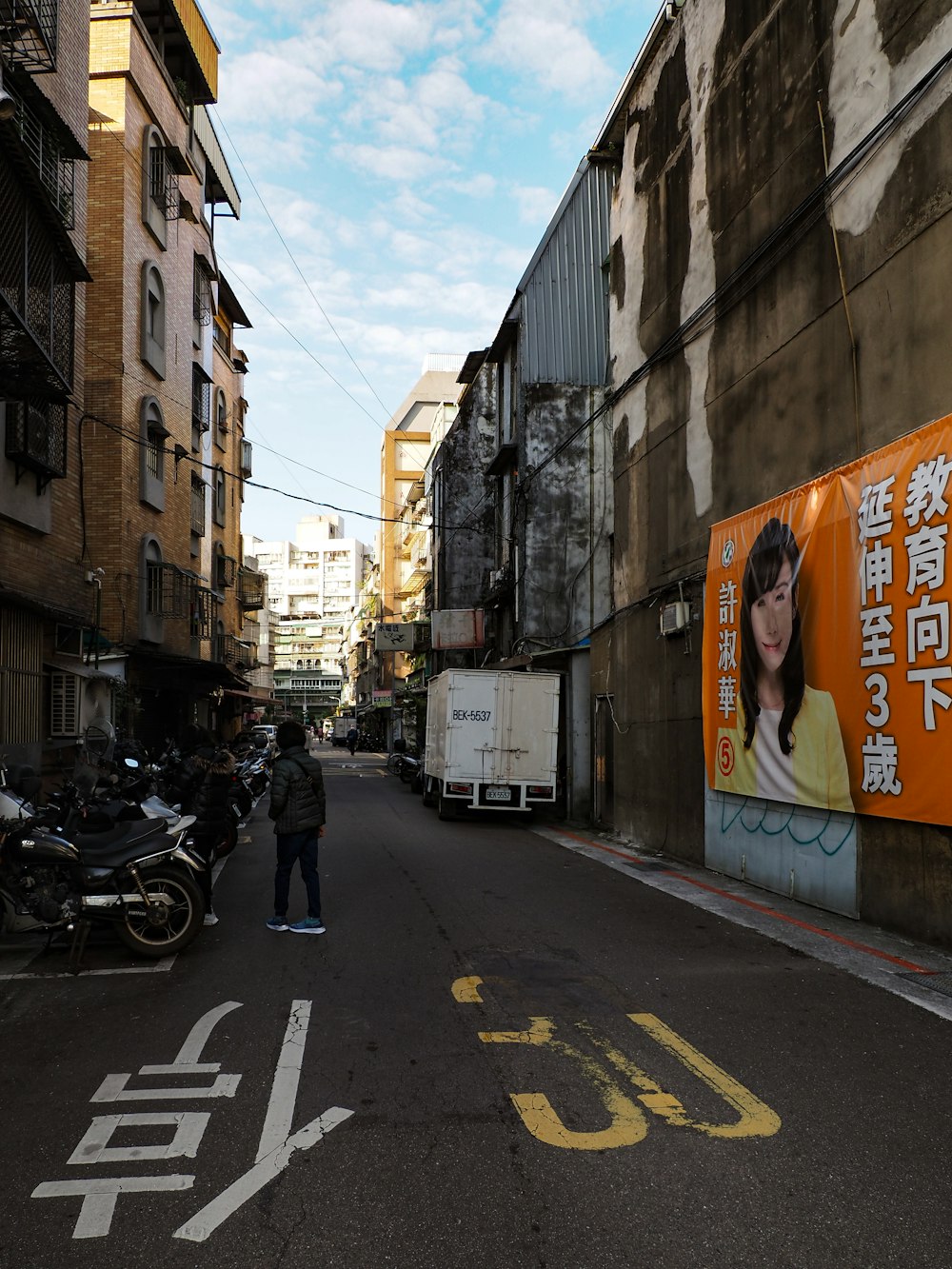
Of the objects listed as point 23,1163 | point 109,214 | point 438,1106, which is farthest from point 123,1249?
point 109,214

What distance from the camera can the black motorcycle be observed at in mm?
6746

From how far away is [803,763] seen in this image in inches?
360

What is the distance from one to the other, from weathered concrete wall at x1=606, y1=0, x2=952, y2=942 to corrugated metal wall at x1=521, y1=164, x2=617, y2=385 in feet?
13.5

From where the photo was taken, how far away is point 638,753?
1447 cm

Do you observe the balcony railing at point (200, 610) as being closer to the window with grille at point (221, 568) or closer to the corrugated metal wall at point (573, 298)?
the window with grille at point (221, 568)

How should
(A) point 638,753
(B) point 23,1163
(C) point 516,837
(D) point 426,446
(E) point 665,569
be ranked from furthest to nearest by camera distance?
(D) point 426,446 < (C) point 516,837 < (A) point 638,753 < (E) point 665,569 < (B) point 23,1163

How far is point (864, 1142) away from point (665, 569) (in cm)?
1003

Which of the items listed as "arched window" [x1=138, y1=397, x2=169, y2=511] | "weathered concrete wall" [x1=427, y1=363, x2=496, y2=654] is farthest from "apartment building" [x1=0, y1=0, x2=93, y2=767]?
"weathered concrete wall" [x1=427, y1=363, x2=496, y2=654]

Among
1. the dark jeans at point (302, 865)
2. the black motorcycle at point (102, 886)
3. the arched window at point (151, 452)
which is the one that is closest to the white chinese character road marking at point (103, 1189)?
the black motorcycle at point (102, 886)

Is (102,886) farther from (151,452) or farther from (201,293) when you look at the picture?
(201,293)

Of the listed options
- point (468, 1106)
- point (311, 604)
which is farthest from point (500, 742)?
point (311, 604)

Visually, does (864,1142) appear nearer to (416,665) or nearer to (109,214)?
(109,214)

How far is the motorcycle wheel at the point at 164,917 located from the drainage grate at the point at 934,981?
5104mm

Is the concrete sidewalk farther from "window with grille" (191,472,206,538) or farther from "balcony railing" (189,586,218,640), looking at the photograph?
"window with grille" (191,472,206,538)
